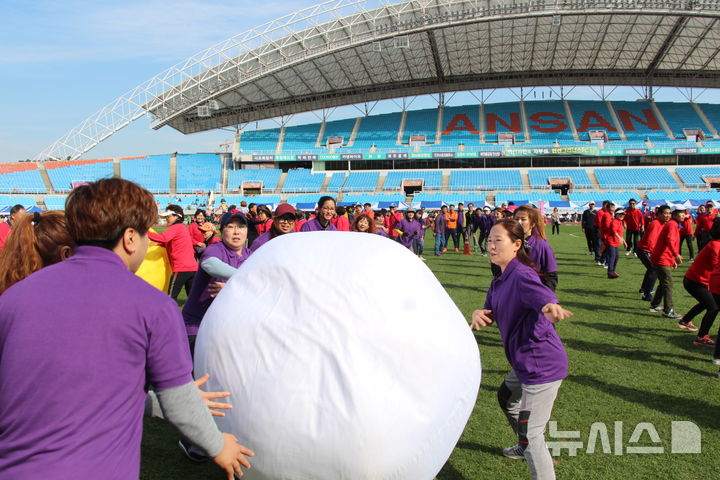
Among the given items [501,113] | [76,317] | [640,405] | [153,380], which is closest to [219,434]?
[153,380]

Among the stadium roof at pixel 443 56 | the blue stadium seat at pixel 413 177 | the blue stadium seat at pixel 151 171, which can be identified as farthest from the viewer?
the blue stadium seat at pixel 151 171

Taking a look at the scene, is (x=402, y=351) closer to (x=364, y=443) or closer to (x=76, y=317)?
(x=364, y=443)

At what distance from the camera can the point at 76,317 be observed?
5.08 feet

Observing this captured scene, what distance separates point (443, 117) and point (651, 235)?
145 feet

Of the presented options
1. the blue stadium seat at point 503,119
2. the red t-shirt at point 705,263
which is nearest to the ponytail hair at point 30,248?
the red t-shirt at point 705,263

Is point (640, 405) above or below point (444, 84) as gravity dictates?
below

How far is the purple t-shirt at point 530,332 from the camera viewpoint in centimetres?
309

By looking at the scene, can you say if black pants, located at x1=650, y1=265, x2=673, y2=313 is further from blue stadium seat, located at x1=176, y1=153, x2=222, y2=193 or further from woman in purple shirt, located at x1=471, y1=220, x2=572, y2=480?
blue stadium seat, located at x1=176, y1=153, x2=222, y2=193

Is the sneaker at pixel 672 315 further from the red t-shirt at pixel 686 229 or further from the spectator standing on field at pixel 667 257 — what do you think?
the red t-shirt at pixel 686 229

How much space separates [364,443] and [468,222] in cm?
1705

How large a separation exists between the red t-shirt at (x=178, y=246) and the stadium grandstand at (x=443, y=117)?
31311mm

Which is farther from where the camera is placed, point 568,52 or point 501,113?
point 501,113

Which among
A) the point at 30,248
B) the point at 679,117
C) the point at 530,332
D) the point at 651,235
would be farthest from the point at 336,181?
the point at 30,248

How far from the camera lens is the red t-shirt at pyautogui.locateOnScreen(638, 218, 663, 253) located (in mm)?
8945
